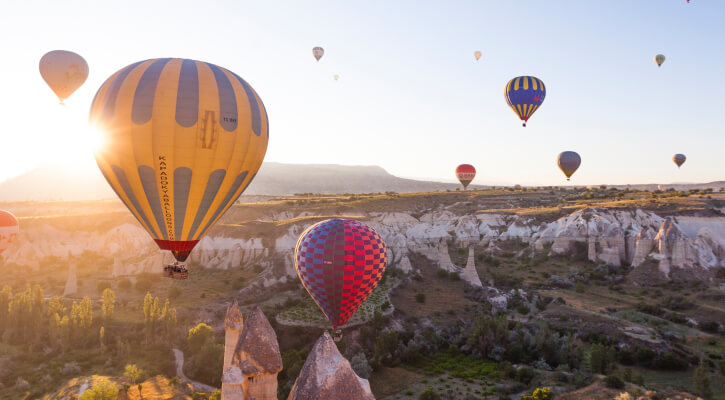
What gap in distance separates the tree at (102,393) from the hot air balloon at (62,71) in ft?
84.7

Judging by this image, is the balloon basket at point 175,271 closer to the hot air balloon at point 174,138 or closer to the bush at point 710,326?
the hot air balloon at point 174,138

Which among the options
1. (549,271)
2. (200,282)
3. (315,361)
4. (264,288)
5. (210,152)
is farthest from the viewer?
(549,271)

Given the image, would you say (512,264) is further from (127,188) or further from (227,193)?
(127,188)

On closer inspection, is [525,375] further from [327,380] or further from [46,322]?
[46,322]

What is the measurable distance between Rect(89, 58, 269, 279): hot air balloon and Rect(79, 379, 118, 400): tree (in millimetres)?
9685

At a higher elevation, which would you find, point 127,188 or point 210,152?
point 210,152

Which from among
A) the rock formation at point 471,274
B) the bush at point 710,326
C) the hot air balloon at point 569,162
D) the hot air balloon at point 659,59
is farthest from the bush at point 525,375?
the hot air balloon at point 659,59

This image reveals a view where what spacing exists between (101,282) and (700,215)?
69182 mm

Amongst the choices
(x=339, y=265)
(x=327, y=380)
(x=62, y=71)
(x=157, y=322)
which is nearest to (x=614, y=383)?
(x=339, y=265)

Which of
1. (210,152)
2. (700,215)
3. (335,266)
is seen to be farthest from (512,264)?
(210,152)

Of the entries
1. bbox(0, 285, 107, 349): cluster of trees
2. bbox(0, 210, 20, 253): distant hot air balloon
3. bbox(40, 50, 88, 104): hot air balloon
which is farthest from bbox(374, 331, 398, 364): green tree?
bbox(40, 50, 88, 104): hot air balloon

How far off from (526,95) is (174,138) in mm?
39436

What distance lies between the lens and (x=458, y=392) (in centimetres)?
2661

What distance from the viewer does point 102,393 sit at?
2405 centimetres
